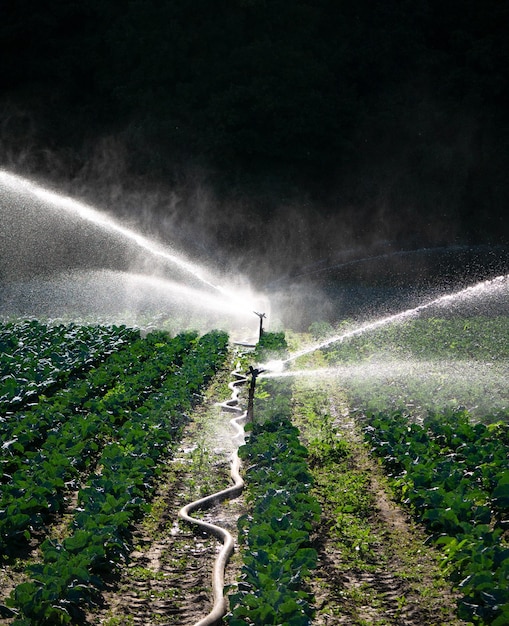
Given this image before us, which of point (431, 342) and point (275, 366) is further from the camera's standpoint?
point (431, 342)

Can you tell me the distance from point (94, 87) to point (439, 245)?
19.0 m

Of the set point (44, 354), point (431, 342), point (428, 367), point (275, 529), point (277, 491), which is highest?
point (431, 342)

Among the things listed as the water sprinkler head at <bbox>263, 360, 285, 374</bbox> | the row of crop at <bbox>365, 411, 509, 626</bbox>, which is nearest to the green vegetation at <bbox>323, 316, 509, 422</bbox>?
the row of crop at <bbox>365, 411, 509, 626</bbox>

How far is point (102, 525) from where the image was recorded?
18.7 ft

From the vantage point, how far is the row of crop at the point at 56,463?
19.4 feet

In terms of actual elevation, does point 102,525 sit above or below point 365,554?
above

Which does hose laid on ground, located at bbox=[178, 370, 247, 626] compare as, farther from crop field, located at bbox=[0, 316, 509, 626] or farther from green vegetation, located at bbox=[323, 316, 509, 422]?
green vegetation, located at bbox=[323, 316, 509, 422]

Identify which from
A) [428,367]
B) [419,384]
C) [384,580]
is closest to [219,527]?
[384,580]

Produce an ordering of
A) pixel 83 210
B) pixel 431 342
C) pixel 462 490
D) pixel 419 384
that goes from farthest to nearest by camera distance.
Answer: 1. pixel 83 210
2. pixel 431 342
3. pixel 419 384
4. pixel 462 490

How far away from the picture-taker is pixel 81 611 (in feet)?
15.6

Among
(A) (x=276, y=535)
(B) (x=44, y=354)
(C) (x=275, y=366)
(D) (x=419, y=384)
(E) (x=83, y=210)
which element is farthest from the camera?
(E) (x=83, y=210)

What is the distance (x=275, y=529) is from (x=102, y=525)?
1.32m

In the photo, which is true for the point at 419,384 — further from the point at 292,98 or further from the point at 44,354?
the point at 292,98

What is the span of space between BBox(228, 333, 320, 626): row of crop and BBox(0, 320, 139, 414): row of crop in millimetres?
3227
